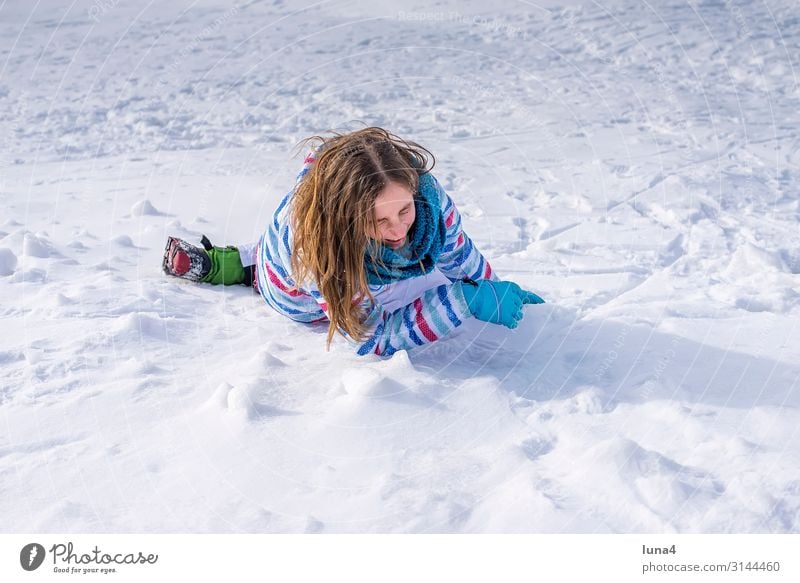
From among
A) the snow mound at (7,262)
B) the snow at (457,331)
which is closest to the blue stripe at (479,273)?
the snow at (457,331)

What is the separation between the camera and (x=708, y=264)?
8.75 ft

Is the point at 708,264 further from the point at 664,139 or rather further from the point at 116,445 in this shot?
the point at 116,445

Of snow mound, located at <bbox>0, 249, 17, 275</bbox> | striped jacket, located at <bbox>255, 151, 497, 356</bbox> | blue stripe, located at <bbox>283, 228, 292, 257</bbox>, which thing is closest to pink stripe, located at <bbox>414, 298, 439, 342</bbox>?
striped jacket, located at <bbox>255, 151, 497, 356</bbox>

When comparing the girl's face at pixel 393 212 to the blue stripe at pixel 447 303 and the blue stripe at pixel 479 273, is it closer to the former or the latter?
the blue stripe at pixel 447 303

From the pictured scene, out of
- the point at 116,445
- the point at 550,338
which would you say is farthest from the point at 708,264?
the point at 116,445

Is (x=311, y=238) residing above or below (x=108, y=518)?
above

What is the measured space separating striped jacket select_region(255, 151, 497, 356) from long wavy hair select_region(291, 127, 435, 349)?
0.07 meters

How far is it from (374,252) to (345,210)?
143 mm

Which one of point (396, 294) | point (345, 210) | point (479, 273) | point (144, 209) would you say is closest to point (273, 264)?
point (396, 294)

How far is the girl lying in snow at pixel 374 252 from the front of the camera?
5.94 ft

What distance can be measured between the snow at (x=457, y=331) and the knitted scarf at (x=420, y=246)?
0.69 feet

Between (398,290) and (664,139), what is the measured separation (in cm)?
234
